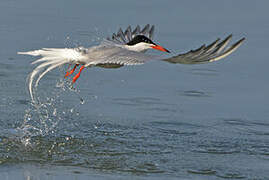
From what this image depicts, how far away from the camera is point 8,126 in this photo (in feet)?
27.8

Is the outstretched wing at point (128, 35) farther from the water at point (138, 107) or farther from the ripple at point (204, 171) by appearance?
the ripple at point (204, 171)

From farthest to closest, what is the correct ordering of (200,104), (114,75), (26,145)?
(114,75) < (200,104) < (26,145)

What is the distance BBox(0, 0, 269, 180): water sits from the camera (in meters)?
7.11

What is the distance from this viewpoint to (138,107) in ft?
29.6

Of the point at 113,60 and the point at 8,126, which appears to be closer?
the point at 113,60

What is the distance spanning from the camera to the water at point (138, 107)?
23.3ft

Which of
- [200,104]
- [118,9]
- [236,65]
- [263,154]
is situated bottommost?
[263,154]

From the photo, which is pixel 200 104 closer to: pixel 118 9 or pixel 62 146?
pixel 62 146

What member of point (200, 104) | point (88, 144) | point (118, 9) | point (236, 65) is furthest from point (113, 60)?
point (118, 9)

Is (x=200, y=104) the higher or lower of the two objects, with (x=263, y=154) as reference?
higher

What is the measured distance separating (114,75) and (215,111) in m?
2.00

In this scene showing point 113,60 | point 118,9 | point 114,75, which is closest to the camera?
point 113,60

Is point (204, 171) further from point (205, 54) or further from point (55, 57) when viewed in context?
point (55, 57)

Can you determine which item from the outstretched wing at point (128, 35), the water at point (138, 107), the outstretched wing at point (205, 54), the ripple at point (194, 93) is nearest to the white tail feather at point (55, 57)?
the water at point (138, 107)
